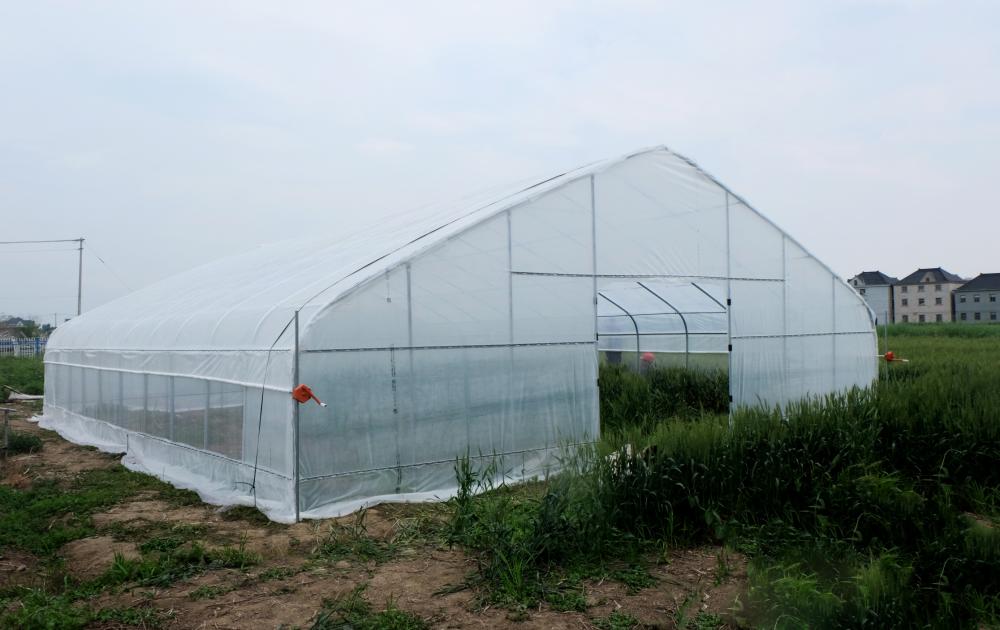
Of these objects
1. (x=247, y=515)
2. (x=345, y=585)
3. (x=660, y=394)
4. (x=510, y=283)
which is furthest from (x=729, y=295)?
(x=345, y=585)

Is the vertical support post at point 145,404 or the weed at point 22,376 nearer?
the vertical support post at point 145,404

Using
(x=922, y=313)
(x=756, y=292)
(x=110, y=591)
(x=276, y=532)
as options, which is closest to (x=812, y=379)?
(x=756, y=292)

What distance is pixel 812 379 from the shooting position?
11391 millimetres

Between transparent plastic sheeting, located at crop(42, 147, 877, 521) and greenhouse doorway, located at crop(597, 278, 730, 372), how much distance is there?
2124 millimetres

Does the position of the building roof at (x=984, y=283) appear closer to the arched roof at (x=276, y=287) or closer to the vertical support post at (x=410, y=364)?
the arched roof at (x=276, y=287)

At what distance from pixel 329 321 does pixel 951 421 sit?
5.46 metres

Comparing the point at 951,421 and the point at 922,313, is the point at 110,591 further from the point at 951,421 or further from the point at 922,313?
the point at 922,313

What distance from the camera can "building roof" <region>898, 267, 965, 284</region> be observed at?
73250 millimetres

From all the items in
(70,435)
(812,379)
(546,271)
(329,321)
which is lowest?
(70,435)

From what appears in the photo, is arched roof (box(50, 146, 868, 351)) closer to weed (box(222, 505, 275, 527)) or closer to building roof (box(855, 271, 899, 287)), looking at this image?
weed (box(222, 505, 275, 527))

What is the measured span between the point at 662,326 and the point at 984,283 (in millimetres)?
66808

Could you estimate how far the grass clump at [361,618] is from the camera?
426 cm

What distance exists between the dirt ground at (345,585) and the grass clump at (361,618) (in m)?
0.08

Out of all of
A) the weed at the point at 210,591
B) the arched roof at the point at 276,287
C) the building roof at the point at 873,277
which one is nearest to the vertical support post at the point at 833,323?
the arched roof at the point at 276,287
